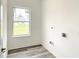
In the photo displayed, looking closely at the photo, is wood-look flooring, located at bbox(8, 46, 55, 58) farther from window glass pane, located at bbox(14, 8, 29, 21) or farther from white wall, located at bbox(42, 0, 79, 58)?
window glass pane, located at bbox(14, 8, 29, 21)

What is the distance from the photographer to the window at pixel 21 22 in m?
4.55

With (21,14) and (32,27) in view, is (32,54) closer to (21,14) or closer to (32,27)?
(32,27)

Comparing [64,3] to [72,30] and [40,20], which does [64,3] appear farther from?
[40,20]

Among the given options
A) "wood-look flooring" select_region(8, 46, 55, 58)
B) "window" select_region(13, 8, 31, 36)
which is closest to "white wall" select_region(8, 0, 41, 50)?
"window" select_region(13, 8, 31, 36)

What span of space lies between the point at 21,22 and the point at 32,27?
2.06ft

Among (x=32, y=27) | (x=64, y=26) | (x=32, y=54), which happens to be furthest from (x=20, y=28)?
(x=64, y=26)

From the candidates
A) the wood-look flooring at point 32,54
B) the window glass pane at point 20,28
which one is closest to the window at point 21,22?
the window glass pane at point 20,28

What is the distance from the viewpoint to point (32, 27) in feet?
16.2

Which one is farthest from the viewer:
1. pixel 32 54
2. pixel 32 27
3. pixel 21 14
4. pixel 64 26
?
pixel 32 27

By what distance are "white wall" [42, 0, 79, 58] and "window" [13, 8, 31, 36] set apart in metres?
1.34

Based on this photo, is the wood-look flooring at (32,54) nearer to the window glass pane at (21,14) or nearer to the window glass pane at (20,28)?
the window glass pane at (20,28)

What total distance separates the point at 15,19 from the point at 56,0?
2148 millimetres

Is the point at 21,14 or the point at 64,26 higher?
the point at 21,14

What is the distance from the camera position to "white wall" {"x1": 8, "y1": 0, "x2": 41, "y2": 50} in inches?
172
